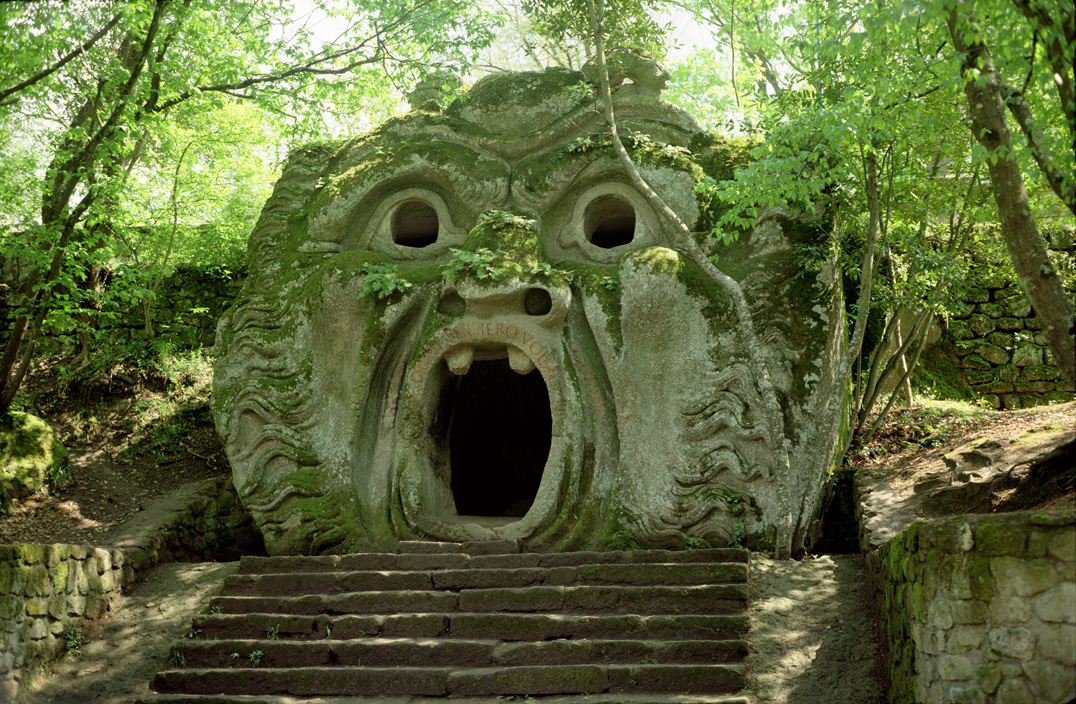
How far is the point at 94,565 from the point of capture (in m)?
7.36

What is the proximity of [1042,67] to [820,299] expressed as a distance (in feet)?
11.6

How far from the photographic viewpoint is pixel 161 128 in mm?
10062

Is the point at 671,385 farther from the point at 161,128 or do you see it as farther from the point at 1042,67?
the point at 161,128

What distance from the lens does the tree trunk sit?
16.3 feet

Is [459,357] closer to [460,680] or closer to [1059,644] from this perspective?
[460,680]

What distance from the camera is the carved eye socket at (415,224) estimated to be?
981 centimetres

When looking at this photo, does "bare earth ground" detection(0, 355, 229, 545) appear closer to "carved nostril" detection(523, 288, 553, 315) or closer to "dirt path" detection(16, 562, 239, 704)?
"dirt path" detection(16, 562, 239, 704)

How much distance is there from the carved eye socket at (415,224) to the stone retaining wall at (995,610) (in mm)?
6648

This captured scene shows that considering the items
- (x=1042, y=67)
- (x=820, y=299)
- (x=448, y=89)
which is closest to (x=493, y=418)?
(x=448, y=89)

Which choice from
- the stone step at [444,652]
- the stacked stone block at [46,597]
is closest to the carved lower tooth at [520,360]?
the stone step at [444,652]

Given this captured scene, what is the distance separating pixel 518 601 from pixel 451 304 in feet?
10.5

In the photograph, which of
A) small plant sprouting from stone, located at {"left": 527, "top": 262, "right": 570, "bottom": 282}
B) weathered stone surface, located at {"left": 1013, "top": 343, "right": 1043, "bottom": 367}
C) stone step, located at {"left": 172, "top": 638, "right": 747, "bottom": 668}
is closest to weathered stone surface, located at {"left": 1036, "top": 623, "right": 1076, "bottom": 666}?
stone step, located at {"left": 172, "top": 638, "right": 747, "bottom": 668}

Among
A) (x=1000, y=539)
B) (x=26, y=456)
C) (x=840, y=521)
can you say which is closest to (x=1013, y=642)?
(x=1000, y=539)

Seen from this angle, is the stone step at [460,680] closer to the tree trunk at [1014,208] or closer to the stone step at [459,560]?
the stone step at [459,560]
